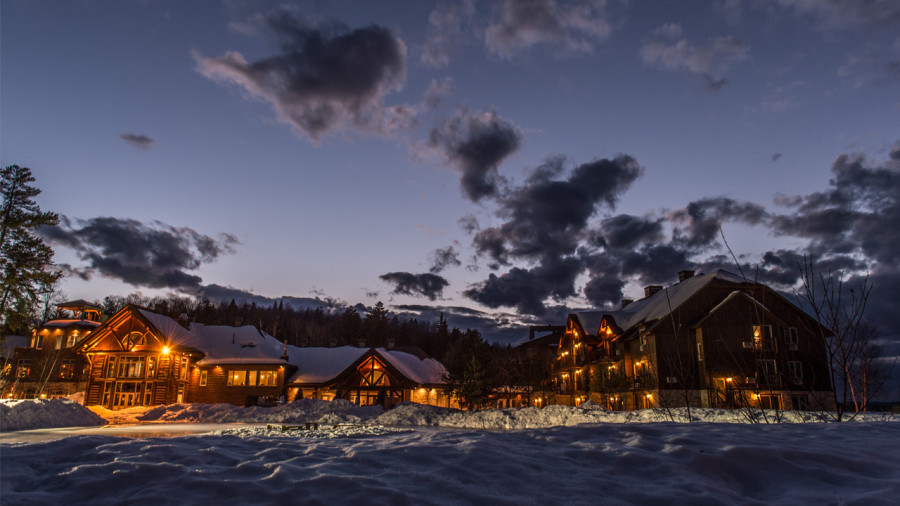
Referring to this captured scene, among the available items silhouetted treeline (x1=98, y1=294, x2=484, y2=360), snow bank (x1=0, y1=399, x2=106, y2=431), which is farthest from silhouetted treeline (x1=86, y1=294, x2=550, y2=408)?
snow bank (x1=0, y1=399, x2=106, y2=431)

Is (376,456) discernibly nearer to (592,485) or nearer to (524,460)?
(524,460)

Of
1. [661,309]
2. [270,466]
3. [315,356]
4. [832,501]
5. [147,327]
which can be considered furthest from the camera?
[315,356]

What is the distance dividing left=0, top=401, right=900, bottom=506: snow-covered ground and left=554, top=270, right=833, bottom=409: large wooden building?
2488cm

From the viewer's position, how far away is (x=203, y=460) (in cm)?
631

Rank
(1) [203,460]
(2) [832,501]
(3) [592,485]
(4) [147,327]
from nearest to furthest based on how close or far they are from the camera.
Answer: (2) [832,501] < (3) [592,485] < (1) [203,460] < (4) [147,327]

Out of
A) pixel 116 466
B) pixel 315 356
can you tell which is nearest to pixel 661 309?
pixel 315 356

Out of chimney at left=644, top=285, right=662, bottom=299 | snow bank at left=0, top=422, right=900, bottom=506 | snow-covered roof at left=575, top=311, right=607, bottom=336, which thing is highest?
chimney at left=644, top=285, right=662, bottom=299

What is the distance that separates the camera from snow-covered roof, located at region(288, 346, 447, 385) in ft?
155

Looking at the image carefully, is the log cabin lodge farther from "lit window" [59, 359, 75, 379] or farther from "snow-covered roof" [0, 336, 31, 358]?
"snow-covered roof" [0, 336, 31, 358]

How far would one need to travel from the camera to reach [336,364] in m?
50.0

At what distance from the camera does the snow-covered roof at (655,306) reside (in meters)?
37.9

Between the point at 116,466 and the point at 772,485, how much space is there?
23.5ft

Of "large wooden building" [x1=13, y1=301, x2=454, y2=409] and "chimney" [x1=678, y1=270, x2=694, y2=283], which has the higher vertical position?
"chimney" [x1=678, y1=270, x2=694, y2=283]

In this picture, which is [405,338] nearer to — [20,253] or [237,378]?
[237,378]
